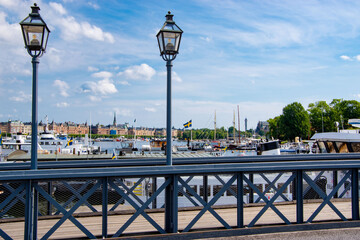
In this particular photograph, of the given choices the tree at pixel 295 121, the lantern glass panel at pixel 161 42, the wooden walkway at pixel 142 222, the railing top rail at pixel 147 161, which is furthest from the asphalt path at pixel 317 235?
the tree at pixel 295 121

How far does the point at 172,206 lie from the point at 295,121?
298ft

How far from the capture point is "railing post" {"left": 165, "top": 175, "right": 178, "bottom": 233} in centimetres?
595

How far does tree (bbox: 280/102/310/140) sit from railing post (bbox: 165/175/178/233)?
3558 inches

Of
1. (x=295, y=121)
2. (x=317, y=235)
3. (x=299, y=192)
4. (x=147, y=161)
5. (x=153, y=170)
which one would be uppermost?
(x=295, y=121)

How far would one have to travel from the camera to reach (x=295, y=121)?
91.0 m

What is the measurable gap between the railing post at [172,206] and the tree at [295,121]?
90.4 meters

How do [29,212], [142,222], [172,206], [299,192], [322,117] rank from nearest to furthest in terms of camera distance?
[29,212] → [172,206] → [299,192] → [142,222] → [322,117]

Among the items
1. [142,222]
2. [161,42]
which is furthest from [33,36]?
[142,222]

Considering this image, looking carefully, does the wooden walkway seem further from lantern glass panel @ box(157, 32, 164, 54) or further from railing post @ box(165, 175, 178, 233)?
lantern glass panel @ box(157, 32, 164, 54)

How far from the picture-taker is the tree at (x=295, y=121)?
297 ft

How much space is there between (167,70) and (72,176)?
338 cm

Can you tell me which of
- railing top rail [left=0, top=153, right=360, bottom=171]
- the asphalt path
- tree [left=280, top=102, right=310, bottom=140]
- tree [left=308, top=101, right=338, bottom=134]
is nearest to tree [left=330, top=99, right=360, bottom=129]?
tree [left=308, top=101, right=338, bottom=134]

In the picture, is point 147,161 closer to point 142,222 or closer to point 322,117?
point 142,222

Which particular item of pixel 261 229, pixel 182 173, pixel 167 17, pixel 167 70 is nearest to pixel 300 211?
pixel 261 229
